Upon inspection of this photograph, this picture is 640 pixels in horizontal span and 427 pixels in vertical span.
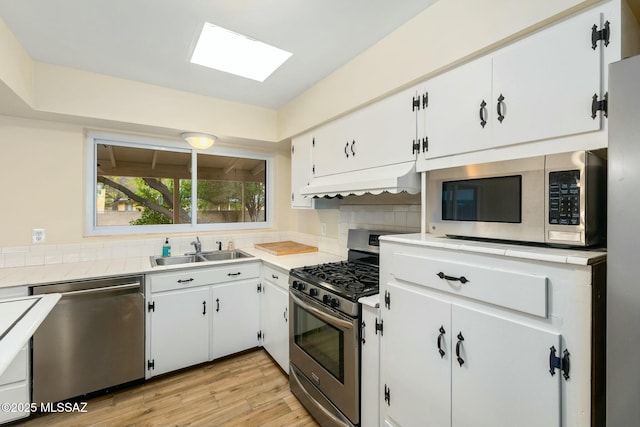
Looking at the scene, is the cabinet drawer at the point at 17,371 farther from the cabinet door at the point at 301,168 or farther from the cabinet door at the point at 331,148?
the cabinet door at the point at 331,148

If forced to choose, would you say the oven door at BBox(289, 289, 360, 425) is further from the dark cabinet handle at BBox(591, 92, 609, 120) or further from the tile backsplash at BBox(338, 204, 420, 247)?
the dark cabinet handle at BBox(591, 92, 609, 120)

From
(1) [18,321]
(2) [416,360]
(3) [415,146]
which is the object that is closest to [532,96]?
(3) [415,146]

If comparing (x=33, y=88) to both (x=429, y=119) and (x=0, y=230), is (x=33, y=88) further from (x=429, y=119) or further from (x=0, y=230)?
(x=429, y=119)

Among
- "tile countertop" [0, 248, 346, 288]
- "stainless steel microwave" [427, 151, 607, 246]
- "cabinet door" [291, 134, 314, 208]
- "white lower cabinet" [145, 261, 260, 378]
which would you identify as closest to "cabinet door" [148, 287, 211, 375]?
"white lower cabinet" [145, 261, 260, 378]

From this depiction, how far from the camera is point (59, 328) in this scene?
76.7 inches

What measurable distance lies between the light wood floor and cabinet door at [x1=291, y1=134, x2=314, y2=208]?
1580mm

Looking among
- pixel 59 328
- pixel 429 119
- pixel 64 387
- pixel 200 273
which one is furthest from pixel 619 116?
pixel 64 387

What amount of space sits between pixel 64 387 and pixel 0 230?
136 centimetres

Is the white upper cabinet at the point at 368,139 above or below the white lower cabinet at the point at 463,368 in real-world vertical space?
above

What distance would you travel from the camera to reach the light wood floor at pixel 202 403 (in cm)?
189

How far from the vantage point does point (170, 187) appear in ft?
10.1

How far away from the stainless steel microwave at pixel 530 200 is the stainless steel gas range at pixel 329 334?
71 cm

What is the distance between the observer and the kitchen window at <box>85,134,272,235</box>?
2.71 metres

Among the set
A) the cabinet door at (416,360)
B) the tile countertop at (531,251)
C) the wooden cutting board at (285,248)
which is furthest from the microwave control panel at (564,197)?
the wooden cutting board at (285,248)
